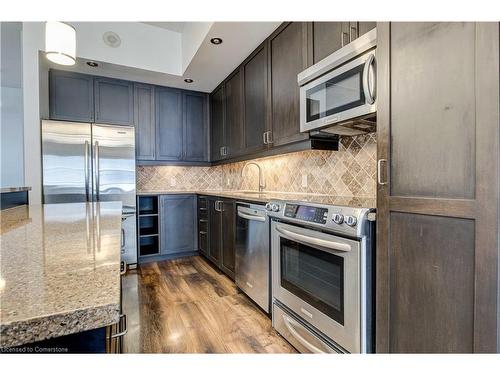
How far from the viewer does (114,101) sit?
11.4 ft

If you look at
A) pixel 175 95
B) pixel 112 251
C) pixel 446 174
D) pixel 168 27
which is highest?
pixel 168 27

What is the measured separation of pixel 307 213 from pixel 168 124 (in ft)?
10.0

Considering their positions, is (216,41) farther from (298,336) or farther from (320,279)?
(298,336)

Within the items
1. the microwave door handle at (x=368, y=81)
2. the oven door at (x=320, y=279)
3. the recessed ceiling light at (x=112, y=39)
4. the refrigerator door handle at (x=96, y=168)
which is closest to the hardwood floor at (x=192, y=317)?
the oven door at (x=320, y=279)

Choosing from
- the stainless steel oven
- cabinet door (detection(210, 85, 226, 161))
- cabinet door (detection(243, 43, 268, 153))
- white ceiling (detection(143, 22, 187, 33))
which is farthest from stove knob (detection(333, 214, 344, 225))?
white ceiling (detection(143, 22, 187, 33))

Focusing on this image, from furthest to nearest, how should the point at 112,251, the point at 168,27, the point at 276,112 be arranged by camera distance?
1. the point at 168,27
2. the point at 276,112
3. the point at 112,251

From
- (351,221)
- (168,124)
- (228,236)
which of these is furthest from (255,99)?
(351,221)

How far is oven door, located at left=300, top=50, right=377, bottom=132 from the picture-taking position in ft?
4.30

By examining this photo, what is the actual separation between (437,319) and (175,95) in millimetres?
3961

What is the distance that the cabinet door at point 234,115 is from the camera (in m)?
3.03

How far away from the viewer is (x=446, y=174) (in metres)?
0.90

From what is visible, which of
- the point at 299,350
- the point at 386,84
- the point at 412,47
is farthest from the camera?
the point at 299,350
